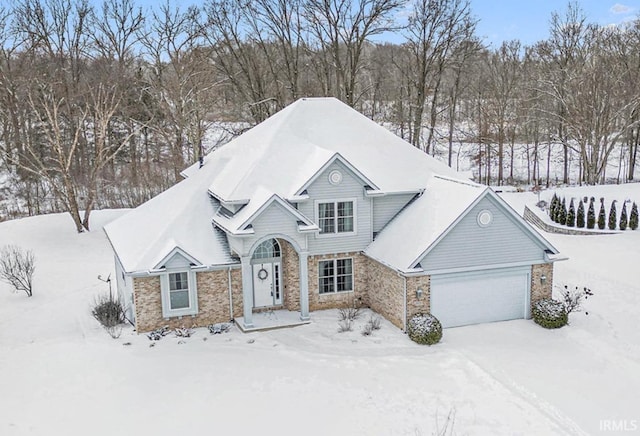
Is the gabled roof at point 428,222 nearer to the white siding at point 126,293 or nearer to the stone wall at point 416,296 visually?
the stone wall at point 416,296

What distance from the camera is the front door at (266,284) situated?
1727 cm

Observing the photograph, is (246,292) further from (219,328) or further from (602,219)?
(602,219)

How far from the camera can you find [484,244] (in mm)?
16031

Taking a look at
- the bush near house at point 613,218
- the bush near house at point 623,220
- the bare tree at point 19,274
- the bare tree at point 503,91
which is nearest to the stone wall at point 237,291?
the bare tree at point 19,274

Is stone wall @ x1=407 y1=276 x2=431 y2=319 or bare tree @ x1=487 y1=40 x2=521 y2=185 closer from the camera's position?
stone wall @ x1=407 y1=276 x2=431 y2=319

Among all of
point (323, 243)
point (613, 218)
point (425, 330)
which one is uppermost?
point (323, 243)

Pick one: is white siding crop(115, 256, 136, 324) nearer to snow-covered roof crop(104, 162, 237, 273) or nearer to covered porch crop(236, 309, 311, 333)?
snow-covered roof crop(104, 162, 237, 273)

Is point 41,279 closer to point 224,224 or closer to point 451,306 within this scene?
point 224,224

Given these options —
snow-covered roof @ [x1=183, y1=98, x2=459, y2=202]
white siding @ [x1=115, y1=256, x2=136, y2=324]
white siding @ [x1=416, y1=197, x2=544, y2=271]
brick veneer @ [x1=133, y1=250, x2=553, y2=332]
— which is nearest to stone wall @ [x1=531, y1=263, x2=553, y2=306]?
brick veneer @ [x1=133, y1=250, x2=553, y2=332]

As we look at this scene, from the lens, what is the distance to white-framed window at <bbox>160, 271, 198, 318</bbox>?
15.9m

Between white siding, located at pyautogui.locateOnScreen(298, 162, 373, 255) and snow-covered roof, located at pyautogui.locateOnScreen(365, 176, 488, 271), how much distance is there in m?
0.47

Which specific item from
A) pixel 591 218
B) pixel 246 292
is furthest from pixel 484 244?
pixel 591 218

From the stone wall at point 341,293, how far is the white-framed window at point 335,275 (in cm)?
13

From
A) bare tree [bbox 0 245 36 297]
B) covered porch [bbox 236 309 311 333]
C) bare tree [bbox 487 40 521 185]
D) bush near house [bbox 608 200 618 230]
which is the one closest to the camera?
covered porch [bbox 236 309 311 333]
